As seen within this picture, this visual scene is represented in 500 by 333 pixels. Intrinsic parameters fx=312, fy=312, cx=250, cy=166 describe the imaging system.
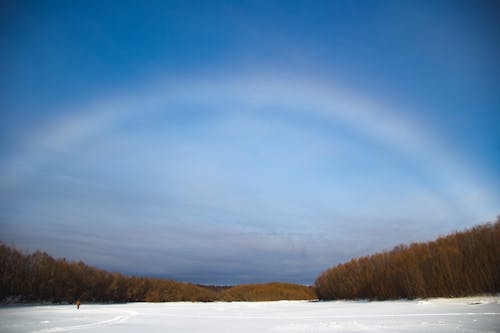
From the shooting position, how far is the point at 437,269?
8000 mm

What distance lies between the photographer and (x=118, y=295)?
14.3 meters

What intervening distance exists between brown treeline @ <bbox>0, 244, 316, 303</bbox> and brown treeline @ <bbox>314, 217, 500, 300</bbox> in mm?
10315

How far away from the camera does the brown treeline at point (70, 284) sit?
30.2 feet

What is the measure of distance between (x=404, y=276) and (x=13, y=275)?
11461mm

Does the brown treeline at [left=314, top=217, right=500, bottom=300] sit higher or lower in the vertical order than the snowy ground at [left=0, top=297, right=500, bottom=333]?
higher

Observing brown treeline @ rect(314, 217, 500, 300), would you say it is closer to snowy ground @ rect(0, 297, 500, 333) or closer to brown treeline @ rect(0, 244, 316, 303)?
→ snowy ground @ rect(0, 297, 500, 333)

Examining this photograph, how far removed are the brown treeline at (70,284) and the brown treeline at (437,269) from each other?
10315 mm

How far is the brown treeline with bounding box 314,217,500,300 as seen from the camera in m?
6.96

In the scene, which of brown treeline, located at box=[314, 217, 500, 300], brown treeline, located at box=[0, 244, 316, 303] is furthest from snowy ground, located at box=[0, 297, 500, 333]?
brown treeline, located at box=[0, 244, 316, 303]

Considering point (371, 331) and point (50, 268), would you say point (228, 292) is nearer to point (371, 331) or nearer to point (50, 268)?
point (50, 268)

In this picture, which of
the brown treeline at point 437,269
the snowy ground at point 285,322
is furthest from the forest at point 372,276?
the snowy ground at point 285,322

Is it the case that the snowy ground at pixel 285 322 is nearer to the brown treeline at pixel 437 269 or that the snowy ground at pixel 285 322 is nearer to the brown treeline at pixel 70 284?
the brown treeline at pixel 437 269

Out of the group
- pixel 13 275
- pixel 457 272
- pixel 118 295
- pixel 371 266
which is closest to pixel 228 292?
pixel 118 295

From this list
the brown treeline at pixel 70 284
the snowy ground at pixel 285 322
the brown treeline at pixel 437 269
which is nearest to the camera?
the snowy ground at pixel 285 322
